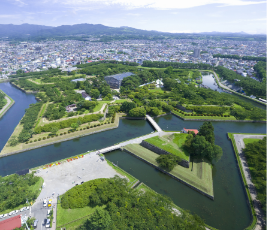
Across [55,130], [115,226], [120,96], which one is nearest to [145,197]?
[115,226]

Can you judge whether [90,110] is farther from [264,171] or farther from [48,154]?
[264,171]

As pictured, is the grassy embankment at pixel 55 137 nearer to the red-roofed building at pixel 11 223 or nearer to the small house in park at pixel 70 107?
the small house in park at pixel 70 107

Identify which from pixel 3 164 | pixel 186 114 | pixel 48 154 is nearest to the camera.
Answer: pixel 3 164

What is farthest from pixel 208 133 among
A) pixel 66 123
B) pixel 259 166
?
pixel 66 123

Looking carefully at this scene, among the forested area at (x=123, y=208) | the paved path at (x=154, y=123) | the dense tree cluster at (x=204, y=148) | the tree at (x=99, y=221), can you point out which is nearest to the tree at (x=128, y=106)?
the paved path at (x=154, y=123)

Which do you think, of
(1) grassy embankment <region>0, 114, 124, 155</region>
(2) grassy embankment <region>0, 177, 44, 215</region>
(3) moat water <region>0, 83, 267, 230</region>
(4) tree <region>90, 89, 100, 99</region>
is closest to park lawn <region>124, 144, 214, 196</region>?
(3) moat water <region>0, 83, 267, 230</region>

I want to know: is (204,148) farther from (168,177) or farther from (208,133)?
(168,177)
